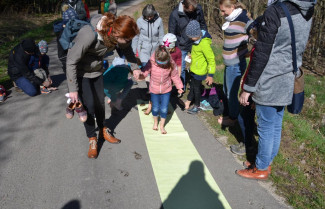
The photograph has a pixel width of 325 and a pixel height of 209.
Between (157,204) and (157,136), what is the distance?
162cm

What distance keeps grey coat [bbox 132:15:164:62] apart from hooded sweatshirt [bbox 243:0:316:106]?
3225 millimetres

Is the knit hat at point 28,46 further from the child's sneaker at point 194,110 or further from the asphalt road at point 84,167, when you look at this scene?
the child's sneaker at point 194,110

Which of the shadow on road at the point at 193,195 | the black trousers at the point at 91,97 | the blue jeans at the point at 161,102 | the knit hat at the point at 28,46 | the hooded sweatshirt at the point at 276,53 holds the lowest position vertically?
the shadow on road at the point at 193,195

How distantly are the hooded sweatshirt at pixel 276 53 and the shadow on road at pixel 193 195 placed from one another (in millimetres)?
1273

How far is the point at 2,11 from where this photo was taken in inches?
709

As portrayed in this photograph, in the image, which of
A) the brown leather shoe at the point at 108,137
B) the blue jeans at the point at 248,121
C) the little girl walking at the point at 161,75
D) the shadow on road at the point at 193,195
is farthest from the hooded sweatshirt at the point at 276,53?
the brown leather shoe at the point at 108,137

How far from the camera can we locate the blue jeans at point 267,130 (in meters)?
3.06

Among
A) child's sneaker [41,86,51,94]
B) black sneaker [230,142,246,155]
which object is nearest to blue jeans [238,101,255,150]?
black sneaker [230,142,246,155]

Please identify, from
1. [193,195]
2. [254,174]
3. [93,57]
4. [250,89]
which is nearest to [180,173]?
[193,195]

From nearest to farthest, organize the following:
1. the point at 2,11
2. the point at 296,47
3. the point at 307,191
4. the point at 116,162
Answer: the point at 296,47 < the point at 307,191 < the point at 116,162 < the point at 2,11

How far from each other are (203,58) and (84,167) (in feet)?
9.43

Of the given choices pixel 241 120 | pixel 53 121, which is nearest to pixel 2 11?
pixel 53 121

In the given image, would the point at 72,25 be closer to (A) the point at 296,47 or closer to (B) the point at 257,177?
(A) the point at 296,47

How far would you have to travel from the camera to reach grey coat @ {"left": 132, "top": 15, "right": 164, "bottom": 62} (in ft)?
18.5
